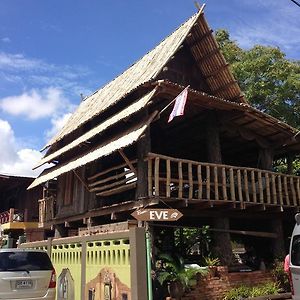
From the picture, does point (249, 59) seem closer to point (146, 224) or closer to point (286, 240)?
point (286, 240)

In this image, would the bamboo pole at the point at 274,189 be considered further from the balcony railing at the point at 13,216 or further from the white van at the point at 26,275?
the balcony railing at the point at 13,216

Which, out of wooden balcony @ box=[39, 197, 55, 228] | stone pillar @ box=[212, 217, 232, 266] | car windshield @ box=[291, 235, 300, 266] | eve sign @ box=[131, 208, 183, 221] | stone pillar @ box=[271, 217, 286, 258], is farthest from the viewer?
wooden balcony @ box=[39, 197, 55, 228]

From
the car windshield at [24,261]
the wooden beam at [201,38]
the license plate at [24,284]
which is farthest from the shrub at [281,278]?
the wooden beam at [201,38]

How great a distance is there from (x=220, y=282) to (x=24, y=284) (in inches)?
220

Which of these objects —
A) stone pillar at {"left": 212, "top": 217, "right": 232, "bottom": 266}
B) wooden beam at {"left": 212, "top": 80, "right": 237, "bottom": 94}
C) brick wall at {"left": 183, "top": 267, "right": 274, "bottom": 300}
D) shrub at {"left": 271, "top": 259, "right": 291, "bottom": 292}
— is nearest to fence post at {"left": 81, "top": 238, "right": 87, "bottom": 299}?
brick wall at {"left": 183, "top": 267, "right": 274, "bottom": 300}

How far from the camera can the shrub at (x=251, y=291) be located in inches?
464

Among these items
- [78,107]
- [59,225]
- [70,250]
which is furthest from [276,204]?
[78,107]

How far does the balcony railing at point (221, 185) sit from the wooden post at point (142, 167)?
242 millimetres

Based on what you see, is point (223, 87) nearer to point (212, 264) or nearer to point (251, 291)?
point (212, 264)

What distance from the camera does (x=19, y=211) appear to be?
2670cm

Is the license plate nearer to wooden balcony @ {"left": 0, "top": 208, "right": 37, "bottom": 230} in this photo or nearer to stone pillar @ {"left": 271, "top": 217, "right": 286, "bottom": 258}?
stone pillar @ {"left": 271, "top": 217, "right": 286, "bottom": 258}

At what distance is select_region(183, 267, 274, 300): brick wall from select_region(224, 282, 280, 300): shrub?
139 mm

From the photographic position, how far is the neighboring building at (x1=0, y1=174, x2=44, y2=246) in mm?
24594

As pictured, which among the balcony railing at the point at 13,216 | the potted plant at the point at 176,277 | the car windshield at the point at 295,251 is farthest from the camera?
the balcony railing at the point at 13,216
